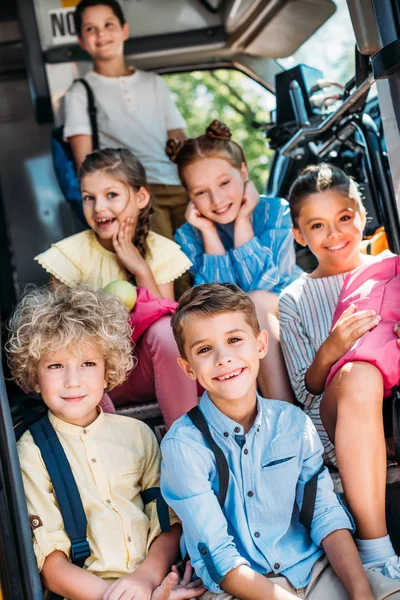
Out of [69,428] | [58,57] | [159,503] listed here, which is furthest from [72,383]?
[58,57]

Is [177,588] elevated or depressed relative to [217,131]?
A: depressed

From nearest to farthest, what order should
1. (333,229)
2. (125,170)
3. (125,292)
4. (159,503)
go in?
(159,503), (125,292), (333,229), (125,170)

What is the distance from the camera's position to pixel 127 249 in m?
3.00

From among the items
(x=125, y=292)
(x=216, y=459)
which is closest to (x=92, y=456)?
(x=216, y=459)

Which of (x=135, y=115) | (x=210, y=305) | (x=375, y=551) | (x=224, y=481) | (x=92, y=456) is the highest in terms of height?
(x=135, y=115)

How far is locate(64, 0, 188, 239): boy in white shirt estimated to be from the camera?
12.6 feet

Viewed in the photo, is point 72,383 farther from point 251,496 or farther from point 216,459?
point 251,496

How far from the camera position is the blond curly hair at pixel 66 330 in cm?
223

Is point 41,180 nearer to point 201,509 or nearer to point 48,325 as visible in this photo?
point 48,325

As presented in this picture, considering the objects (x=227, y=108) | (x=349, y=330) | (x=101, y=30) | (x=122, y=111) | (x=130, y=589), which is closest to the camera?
(x=130, y=589)

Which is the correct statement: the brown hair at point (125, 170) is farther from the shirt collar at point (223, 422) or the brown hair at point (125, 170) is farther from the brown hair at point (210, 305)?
the shirt collar at point (223, 422)

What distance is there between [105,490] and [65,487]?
0.11m

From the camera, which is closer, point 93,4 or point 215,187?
point 215,187

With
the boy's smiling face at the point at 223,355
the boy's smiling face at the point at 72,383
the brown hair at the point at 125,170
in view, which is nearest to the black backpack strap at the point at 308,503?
the boy's smiling face at the point at 223,355
